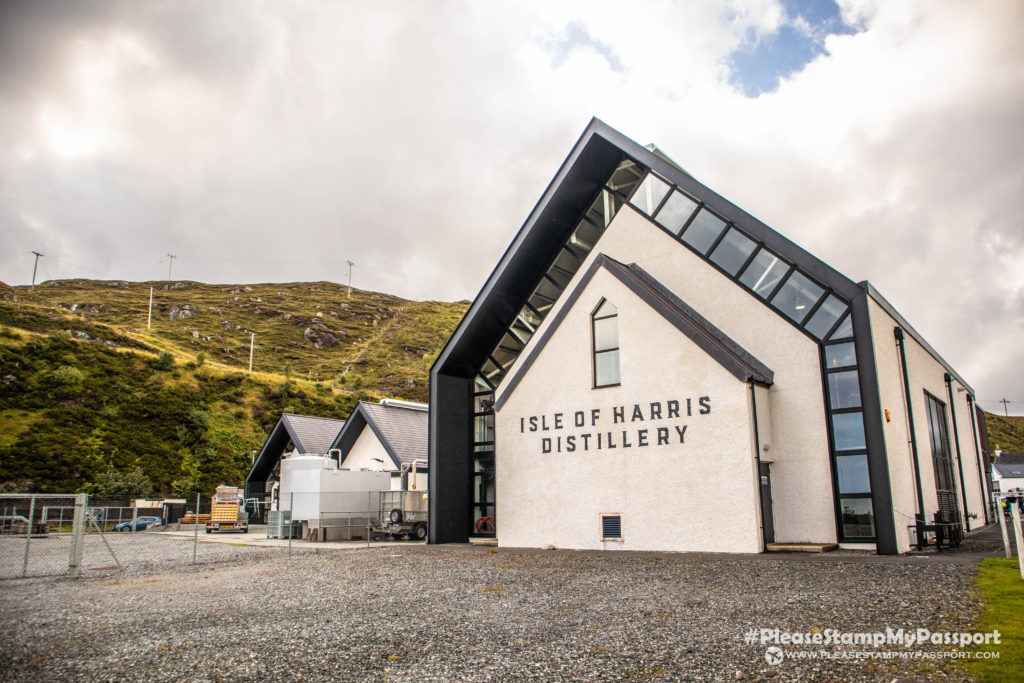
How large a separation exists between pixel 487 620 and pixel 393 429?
20946mm

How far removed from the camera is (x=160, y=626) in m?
7.61

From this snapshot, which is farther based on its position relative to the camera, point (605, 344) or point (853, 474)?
point (605, 344)

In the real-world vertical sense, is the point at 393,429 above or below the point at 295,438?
above

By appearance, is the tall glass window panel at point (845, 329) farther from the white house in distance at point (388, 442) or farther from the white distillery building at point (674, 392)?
the white house in distance at point (388, 442)

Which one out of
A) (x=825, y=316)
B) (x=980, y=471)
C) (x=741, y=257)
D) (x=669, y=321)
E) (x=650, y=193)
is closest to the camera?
(x=825, y=316)

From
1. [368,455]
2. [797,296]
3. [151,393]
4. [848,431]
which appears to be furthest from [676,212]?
[151,393]

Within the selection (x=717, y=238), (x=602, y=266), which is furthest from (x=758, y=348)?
(x=602, y=266)

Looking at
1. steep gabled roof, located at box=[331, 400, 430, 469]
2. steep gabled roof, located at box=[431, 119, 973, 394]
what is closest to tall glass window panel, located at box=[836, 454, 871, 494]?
steep gabled roof, located at box=[431, 119, 973, 394]

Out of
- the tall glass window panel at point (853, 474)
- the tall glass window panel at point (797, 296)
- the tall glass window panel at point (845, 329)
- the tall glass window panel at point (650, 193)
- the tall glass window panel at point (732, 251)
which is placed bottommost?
the tall glass window panel at point (853, 474)

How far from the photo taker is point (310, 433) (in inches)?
1259

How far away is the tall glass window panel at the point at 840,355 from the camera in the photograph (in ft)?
43.2

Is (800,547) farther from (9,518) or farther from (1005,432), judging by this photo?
(1005,432)

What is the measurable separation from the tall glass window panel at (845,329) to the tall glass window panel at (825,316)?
0.49 feet

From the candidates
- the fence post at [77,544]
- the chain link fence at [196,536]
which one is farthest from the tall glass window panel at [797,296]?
the fence post at [77,544]
